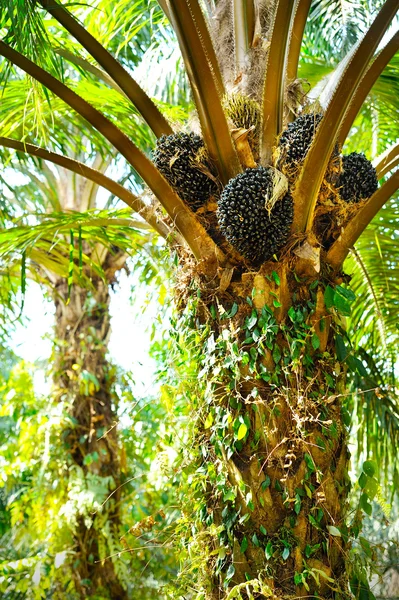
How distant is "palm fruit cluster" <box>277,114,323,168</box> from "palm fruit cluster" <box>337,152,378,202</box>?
0.18m

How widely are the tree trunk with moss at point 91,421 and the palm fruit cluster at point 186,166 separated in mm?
2224

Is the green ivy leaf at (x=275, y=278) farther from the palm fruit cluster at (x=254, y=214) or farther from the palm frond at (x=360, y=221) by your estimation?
the palm frond at (x=360, y=221)

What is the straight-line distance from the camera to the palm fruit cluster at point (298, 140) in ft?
6.65

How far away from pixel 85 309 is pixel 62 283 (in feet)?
0.90

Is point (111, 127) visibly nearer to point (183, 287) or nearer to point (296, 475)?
point (183, 287)

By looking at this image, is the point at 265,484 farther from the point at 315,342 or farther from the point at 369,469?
the point at 315,342

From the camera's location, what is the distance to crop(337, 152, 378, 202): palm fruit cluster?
2119 mm

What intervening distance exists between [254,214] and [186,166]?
0.35 metres

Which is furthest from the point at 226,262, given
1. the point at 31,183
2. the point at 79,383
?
the point at 31,183

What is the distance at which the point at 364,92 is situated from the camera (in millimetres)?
2146

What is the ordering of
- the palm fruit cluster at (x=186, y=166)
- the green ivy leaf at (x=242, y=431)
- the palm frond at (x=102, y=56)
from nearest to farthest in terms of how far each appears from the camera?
the green ivy leaf at (x=242, y=431)
the palm frond at (x=102, y=56)
the palm fruit cluster at (x=186, y=166)

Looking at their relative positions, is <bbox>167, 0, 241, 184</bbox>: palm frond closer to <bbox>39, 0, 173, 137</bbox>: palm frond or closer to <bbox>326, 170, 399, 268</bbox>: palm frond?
<bbox>39, 0, 173, 137</bbox>: palm frond

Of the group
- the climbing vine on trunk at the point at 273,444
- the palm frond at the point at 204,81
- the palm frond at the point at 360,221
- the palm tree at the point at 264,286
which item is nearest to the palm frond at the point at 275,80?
the palm tree at the point at 264,286

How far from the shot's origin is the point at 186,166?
6.88ft
